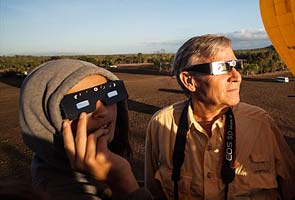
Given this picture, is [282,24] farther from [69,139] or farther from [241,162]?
[69,139]

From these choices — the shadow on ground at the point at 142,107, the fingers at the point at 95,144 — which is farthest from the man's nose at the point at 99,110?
the shadow on ground at the point at 142,107

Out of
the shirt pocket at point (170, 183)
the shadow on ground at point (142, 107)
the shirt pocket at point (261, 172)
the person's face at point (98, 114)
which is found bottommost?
the shadow on ground at point (142, 107)

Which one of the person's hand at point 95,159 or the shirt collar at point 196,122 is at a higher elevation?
the person's hand at point 95,159

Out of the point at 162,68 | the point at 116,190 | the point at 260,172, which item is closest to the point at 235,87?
the point at 260,172

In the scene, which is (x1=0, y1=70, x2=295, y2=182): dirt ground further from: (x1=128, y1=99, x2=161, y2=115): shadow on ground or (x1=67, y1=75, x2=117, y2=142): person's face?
(x1=67, y1=75, x2=117, y2=142): person's face

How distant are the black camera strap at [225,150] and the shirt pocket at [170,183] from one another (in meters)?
0.04

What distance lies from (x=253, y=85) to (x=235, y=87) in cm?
1788

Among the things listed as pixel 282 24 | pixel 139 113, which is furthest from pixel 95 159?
pixel 139 113

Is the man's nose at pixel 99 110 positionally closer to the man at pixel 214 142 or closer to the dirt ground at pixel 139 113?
the man at pixel 214 142

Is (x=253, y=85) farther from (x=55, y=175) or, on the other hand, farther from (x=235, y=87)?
(x=55, y=175)

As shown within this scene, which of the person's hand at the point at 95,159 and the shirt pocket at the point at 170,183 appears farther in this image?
the shirt pocket at the point at 170,183

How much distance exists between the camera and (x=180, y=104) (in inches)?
112

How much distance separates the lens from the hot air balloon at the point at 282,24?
753cm

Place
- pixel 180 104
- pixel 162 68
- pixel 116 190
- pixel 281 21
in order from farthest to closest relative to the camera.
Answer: pixel 162 68 → pixel 281 21 → pixel 180 104 → pixel 116 190
